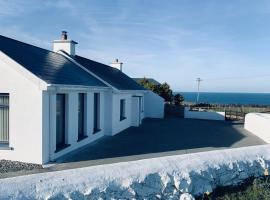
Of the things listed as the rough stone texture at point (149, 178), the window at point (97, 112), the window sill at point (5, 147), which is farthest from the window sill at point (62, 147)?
the rough stone texture at point (149, 178)

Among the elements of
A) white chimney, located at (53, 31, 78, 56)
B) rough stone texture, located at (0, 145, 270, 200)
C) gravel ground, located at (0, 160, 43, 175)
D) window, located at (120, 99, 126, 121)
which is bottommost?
gravel ground, located at (0, 160, 43, 175)

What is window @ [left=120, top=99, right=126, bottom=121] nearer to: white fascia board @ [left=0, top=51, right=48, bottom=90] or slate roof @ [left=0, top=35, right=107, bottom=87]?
slate roof @ [left=0, top=35, right=107, bottom=87]

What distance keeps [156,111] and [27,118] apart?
1955cm

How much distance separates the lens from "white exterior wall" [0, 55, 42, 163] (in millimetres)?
11461

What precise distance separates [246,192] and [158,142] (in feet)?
29.3

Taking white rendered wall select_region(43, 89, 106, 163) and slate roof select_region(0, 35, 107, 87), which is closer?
white rendered wall select_region(43, 89, 106, 163)

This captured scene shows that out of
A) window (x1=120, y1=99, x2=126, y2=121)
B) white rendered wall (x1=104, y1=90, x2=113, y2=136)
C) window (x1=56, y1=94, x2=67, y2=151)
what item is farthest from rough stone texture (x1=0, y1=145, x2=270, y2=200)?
window (x1=120, y1=99, x2=126, y2=121)

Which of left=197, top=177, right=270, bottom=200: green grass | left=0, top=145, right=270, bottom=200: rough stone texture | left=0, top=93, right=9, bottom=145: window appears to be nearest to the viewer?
left=0, top=145, right=270, bottom=200: rough stone texture

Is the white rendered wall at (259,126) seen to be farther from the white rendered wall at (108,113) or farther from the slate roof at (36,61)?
the slate roof at (36,61)

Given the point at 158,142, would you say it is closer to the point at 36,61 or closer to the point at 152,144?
the point at 152,144

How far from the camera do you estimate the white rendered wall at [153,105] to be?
99.3ft

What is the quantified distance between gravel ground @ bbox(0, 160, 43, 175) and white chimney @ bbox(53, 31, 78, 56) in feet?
30.7

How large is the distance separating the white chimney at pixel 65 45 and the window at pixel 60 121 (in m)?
7.18

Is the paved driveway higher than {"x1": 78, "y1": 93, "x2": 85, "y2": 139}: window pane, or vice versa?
{"x1": 78, "y1": 93, "x2": 85, "y2": 139}: window pane
